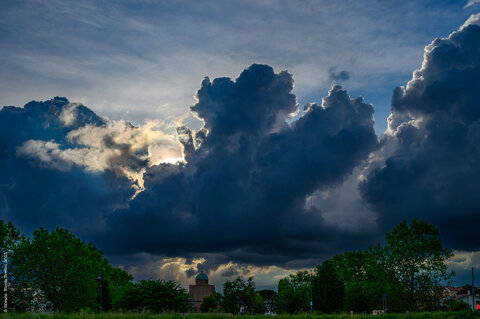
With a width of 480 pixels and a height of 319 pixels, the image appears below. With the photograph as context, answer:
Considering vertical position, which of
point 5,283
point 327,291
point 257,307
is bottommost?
point 257,307

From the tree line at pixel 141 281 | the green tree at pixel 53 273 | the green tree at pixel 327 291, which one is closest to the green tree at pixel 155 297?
the tree line at pixel 141 281

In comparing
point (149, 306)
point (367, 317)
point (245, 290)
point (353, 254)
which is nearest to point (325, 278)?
point (245, 290)

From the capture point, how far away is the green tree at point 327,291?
238 feet

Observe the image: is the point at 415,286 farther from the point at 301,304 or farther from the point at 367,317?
the point at 301,304

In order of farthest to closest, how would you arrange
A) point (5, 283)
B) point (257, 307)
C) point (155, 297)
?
point (257, 307)
point (5, 283)
point (155, 297)

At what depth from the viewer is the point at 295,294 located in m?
95.1

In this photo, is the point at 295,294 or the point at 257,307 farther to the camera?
the point at 257,307

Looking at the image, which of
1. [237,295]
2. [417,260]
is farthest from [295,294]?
[417,260]

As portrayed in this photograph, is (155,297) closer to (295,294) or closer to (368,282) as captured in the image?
(368,282)

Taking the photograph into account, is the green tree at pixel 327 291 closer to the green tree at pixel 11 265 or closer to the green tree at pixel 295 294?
A: the green tree at pixel 295 294

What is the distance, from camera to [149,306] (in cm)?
4969

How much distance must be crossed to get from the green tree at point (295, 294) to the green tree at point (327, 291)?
12.1m

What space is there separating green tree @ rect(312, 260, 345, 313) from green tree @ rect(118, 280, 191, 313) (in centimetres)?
2828

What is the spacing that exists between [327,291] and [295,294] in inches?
925
